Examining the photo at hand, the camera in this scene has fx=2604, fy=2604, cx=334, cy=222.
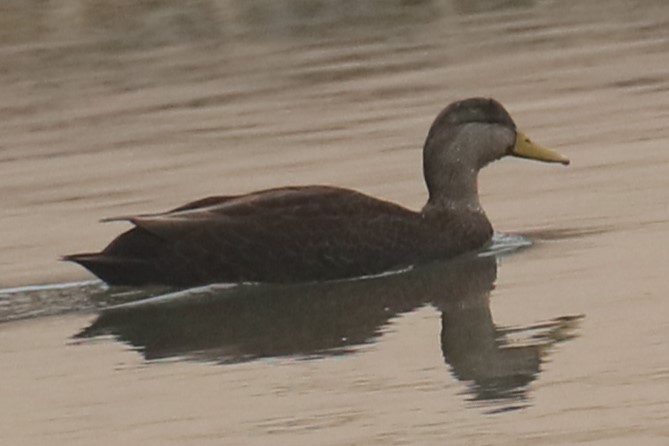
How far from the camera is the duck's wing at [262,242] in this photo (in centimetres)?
1147

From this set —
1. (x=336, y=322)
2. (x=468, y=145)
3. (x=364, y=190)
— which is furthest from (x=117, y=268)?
(x=364, y=190)

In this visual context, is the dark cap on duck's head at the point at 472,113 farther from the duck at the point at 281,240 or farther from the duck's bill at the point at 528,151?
the duck at the point at 281,240

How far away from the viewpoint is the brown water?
853 centimetres

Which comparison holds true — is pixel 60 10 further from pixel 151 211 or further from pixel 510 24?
pixel 151 211

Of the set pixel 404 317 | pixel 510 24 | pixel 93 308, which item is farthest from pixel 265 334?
pixel 510 24

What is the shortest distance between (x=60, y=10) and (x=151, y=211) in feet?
44.7

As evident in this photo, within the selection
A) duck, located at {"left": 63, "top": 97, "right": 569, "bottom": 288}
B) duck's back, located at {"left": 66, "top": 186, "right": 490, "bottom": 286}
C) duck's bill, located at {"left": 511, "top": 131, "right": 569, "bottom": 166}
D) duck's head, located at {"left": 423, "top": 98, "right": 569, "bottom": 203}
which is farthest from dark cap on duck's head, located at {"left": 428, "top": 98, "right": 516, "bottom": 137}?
duck's back, located at {"left": 66, "top": 186, "right": 490, "bottom": 286}

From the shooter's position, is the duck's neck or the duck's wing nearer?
the duck's wing

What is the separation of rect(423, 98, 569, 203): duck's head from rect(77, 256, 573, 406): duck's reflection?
56 centimetres

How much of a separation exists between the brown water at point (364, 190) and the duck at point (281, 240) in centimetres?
17

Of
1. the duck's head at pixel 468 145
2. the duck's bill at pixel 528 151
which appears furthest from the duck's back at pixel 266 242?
the duck's bill at pixel 528 151

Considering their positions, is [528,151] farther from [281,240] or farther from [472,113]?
[281,240]

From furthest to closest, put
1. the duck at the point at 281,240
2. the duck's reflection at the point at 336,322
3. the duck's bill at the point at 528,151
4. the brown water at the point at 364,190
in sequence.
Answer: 1. the duck's bill at the point at 528,151
2. the duck at the point at 281,240
3. the duck's reflection at the point at 336,322
4. the brown water at the point at 364,190

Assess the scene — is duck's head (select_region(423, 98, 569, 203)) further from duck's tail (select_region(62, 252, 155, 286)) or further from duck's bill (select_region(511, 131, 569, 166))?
duck's tail (select_region(62, 252, 155, 286))
